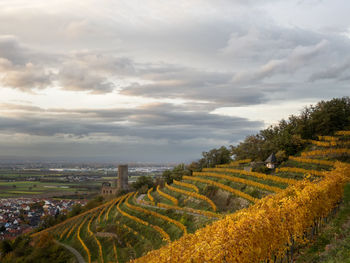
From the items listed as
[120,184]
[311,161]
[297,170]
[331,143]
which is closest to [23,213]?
[120,184]

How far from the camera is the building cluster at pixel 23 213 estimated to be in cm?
10545

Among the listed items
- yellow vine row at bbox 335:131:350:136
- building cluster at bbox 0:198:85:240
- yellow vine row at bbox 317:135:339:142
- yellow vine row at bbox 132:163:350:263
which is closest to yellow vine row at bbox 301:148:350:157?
yellow vine row at bbox 317:135:339:142

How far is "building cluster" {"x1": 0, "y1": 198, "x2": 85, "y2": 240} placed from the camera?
105 metres

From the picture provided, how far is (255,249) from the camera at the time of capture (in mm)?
16344

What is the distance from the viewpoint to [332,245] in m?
23.1

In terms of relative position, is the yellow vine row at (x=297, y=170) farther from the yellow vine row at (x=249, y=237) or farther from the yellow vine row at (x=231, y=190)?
the yellow vine row at (x=249, y=237)

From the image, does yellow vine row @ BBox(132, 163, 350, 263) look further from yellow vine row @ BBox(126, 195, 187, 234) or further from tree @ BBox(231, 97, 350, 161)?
tree @ BBox(231, 97, 350, 161)

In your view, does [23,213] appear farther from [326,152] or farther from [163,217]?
[326,152]

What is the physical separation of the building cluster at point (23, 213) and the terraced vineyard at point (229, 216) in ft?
120

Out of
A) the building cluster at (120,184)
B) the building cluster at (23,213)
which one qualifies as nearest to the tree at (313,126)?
the building cluster at (120,184)

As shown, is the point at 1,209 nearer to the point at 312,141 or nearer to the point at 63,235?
the point at 63,235

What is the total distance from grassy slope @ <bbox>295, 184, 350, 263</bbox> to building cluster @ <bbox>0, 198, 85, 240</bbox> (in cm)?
10153

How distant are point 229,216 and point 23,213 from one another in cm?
12584

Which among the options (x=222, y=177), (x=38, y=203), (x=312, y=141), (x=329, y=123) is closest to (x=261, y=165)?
(x=222, y=177)
